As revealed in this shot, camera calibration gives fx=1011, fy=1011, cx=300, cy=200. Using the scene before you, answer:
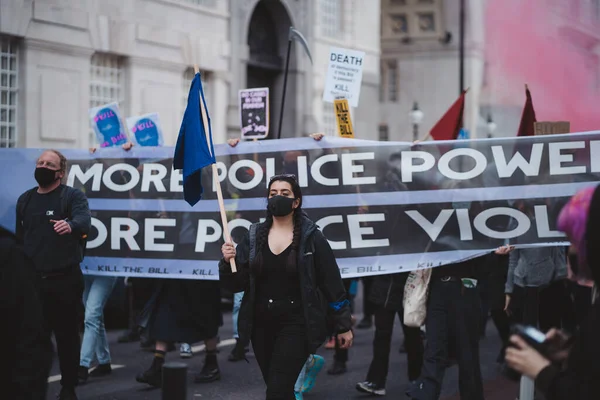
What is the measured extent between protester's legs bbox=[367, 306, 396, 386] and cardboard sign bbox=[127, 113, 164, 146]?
4166 millimetres

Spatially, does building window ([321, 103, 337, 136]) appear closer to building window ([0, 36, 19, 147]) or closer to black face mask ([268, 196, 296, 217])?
building window ([0, 36, 19, 147])

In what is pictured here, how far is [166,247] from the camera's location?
9.35 metres

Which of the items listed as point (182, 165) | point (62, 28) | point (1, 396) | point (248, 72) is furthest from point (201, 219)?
point (248, 72)

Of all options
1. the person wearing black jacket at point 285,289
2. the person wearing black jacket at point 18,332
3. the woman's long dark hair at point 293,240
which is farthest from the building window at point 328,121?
the person wearing black jacket at point 18,332

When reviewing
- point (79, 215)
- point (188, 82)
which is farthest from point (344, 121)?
point (188, 82)

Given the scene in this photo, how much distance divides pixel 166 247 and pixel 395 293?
7.14ft

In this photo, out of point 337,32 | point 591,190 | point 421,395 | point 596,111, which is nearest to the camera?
point 591,190

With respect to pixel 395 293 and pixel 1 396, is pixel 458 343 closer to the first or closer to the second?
pixel 395 293

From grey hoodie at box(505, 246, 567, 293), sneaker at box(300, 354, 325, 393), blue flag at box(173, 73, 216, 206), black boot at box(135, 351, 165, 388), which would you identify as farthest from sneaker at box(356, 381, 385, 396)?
blue flag at box(173, 73, 216, 206)

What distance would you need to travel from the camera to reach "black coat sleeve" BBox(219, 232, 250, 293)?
634cm

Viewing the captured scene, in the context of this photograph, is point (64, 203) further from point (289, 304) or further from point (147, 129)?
point (147, 129)

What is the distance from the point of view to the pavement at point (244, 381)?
28.4 feet

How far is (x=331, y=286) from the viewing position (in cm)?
631

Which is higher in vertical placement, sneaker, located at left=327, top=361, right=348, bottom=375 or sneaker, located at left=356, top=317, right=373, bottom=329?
sneaker, located at left=327, top=361, right=348, bottom=375
